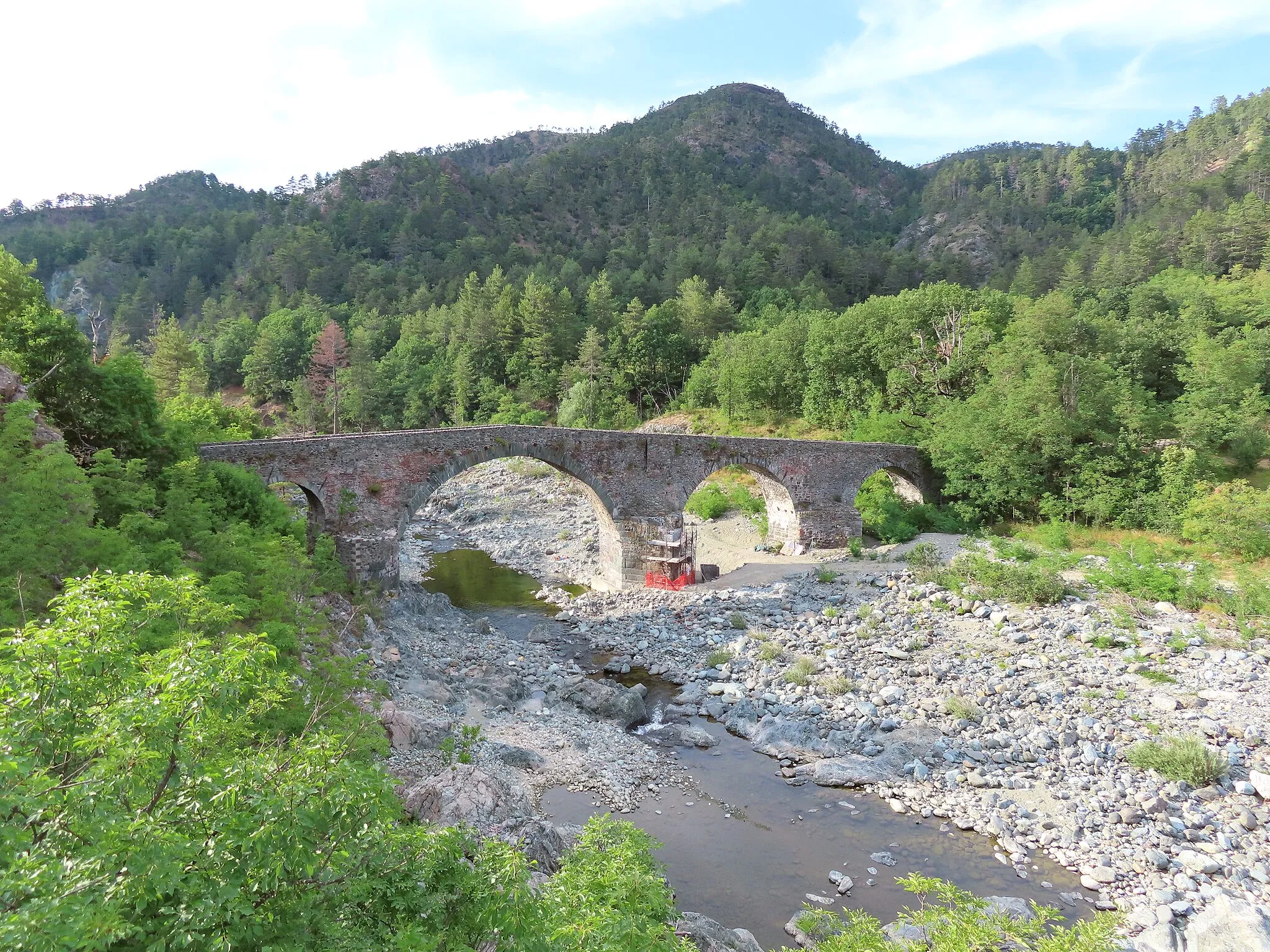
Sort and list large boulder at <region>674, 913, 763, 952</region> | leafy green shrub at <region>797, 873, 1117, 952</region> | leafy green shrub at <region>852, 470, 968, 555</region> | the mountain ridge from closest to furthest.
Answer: leafy green shrub at <region>797, 873, 1117, 952</region> → large boulder at <region>674, 913, 763, 952</region> → leafy green shrub at <region>852, 470, 968, 555</region> → the mountain ridge

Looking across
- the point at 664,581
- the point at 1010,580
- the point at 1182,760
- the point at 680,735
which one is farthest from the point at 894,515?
the point at 680,735

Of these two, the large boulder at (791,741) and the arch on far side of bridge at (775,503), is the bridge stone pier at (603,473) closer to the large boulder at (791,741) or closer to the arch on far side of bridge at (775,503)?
the arch on far side of bridge at (775,503)

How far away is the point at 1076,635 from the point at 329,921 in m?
18.1

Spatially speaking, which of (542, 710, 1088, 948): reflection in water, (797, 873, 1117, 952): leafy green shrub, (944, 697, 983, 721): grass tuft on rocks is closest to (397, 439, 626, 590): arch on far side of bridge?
(542, 710, 1088, 948): reflection in water

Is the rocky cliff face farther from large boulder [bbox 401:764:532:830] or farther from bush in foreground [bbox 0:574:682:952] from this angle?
bush in foreground [bbox 0:574:682:952]

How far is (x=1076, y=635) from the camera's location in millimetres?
16531

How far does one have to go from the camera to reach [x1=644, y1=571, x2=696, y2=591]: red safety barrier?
75.6 ft

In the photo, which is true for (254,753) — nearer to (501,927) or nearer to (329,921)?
(329,921)

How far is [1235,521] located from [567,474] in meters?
20.2

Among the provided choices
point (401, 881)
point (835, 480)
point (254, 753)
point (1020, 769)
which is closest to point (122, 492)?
point (254, 753)

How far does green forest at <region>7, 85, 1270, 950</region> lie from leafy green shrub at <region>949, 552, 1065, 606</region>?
28cm

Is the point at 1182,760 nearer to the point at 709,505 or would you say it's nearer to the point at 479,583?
the point at 479,583

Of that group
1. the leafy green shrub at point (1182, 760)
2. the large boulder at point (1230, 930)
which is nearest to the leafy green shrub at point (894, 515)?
the leafy green shrub at point (1182, 760)

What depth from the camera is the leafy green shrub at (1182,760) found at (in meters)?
11.0
